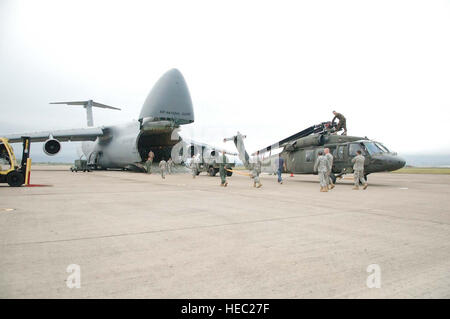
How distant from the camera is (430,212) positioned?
6273mm

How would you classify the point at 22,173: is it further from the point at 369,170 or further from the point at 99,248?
the point at 369,170

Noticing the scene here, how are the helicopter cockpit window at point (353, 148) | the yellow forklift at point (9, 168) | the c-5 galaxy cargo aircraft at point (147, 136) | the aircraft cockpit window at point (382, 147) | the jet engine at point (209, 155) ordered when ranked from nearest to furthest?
the yellow forklift at point (9, 168) → the aircraft cockpit window at point (382, 147) → the helicopter cockpit window at point (353, 148) → the c-5 galaxy cargo aircraft at point (147, 136) → the jet engine at point (209, 155)

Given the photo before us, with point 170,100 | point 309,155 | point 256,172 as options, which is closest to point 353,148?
point 309,155

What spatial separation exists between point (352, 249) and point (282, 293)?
5.23 feet

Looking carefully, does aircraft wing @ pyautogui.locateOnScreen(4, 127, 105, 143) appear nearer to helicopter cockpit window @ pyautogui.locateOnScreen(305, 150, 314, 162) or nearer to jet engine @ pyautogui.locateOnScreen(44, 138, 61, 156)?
jet engine @ pyautogui.locateOnScreen(44, 138, 61, 156)

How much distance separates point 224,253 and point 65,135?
2534 cm

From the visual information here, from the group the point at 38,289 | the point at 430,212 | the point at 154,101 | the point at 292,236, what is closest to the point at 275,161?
the point at 154,101

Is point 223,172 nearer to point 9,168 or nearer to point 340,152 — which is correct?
point 340,152

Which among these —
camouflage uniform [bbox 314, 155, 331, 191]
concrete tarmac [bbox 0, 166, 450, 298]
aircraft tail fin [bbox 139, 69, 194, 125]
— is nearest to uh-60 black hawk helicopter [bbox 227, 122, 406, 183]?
camouflage uniform [bbox 314, 155, 331, 191]

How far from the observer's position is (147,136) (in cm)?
2511

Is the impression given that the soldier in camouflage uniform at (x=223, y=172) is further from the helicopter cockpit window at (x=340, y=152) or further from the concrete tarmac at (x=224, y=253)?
the concrete tarmac at (x=224, y=253)

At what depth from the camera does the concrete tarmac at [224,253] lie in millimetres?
2518

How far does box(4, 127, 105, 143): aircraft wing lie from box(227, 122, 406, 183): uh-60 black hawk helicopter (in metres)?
14.4

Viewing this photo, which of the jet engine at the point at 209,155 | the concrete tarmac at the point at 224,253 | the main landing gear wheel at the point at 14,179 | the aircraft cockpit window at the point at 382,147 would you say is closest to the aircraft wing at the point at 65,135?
the jet engine at the point at 209,155
